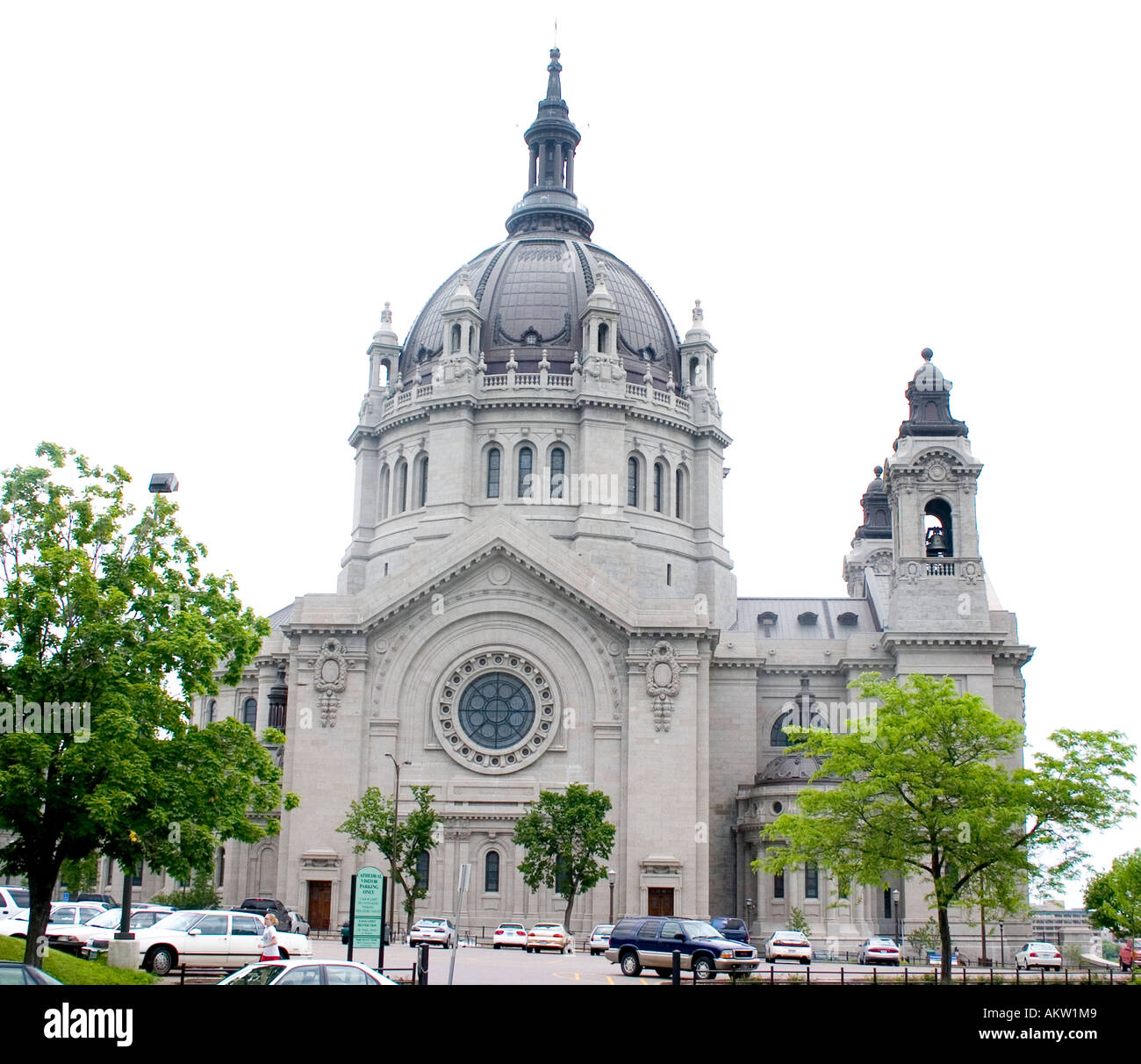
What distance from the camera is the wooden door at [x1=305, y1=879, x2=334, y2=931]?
191 feet

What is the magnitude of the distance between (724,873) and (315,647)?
68.3ft

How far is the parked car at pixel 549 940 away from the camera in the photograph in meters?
48.4

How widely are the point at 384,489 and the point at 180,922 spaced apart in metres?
44.6

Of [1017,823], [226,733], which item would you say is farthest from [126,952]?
[1017,823]

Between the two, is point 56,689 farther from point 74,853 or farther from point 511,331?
point 511,331

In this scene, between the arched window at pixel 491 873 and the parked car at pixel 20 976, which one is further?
the arched window at pixel 491 873

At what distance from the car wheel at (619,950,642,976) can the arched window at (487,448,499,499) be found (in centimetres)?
3690

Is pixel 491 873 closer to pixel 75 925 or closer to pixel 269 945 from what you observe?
pixel 75 925

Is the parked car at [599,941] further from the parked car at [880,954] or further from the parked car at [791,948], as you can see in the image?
the parked car at [880,954]

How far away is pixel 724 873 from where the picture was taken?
63.8 m

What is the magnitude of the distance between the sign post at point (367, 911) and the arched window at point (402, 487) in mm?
46950

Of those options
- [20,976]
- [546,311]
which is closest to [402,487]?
[546,311]

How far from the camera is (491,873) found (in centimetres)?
5947

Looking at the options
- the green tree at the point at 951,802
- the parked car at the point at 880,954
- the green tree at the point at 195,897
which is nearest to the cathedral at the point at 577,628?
the green tree at the point at 195,897
